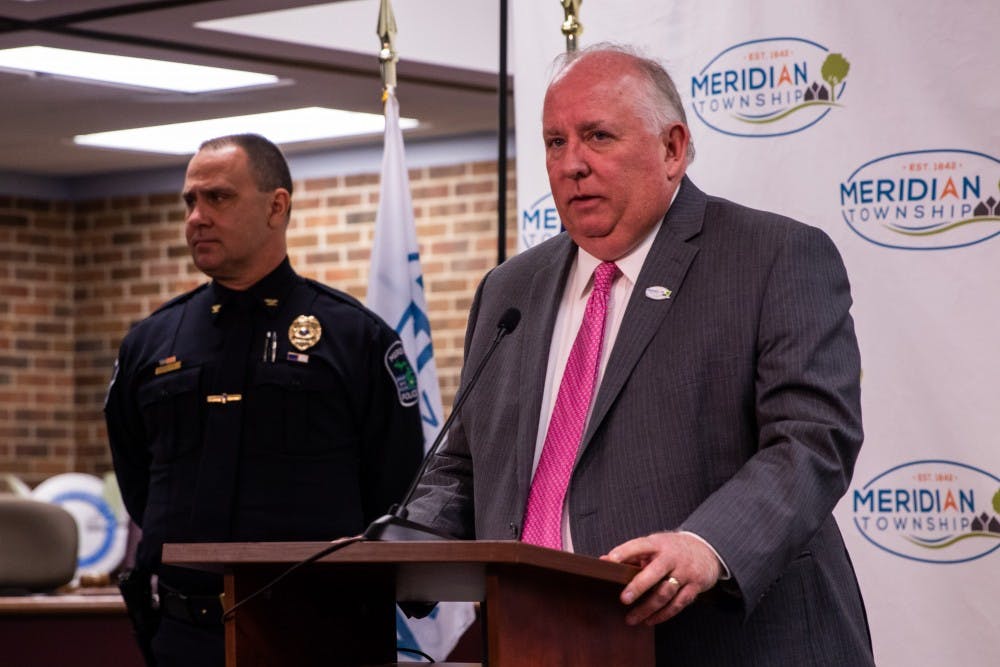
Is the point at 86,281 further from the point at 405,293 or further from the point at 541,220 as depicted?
the point at 541,220

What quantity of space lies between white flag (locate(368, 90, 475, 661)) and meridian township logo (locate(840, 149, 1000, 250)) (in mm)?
1409

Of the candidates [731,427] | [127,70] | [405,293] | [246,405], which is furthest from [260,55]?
[731,427]

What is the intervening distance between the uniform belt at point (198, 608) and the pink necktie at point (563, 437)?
1.33 metres

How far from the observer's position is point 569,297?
2.29 meters

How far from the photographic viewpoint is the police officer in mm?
3359

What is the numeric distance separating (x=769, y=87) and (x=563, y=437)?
141 cm

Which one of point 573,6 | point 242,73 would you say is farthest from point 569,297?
point 242,73

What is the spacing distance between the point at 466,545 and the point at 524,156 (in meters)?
2.02

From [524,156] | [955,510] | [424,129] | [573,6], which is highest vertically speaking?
[424,129]

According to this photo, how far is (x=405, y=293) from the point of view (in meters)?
4.30

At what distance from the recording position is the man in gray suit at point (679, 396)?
1947mm

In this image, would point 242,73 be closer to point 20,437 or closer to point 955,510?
point 20,437

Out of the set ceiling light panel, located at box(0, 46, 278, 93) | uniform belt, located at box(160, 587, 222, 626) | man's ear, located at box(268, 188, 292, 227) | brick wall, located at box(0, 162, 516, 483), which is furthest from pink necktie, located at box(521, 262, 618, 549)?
brick wall, located at box(0, 162, 516, 483)

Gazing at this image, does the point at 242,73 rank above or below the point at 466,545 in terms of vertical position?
above
